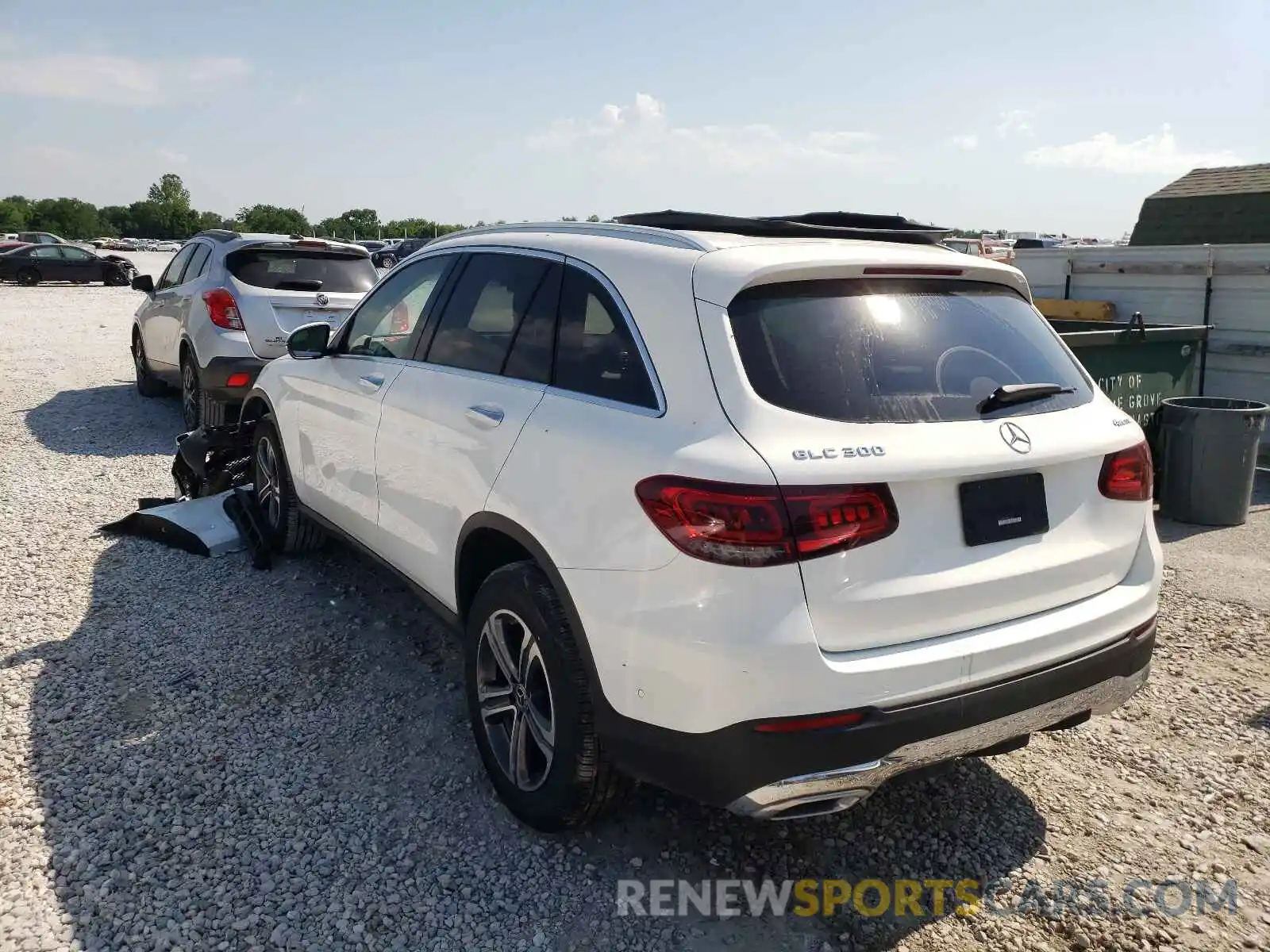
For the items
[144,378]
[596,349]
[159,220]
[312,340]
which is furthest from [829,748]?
[159,220]

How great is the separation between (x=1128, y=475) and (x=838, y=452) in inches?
45.7

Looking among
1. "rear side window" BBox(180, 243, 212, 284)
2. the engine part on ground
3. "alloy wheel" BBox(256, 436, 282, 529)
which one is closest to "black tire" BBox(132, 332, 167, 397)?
"rear side window" BBox(180, 243, 212, 284)

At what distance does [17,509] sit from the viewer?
256 inches

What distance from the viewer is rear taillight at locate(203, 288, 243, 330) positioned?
834cm

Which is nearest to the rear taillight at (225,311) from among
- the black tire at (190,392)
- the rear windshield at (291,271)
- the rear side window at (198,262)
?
the rear windshield at (291,271)

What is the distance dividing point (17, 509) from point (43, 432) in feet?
9.60

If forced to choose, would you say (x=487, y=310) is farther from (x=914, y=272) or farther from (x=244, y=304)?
(x=244, y=304)

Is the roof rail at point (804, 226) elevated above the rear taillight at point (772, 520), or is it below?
above

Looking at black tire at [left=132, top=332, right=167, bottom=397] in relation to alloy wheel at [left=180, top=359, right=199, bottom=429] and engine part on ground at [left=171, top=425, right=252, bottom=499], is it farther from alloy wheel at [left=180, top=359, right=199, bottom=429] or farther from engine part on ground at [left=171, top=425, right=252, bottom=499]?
engine part on ground at [left=171, top=425, right=252, bottom=499]

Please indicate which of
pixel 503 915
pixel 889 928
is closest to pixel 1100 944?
pixel 889 928

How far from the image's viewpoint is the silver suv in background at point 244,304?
327 inches

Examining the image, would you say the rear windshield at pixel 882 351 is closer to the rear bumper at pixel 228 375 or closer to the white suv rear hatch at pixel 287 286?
the white suv rear hatch at pixel 287 286

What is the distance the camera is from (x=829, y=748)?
2.40 metres

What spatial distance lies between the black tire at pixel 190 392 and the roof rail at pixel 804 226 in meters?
6.39
